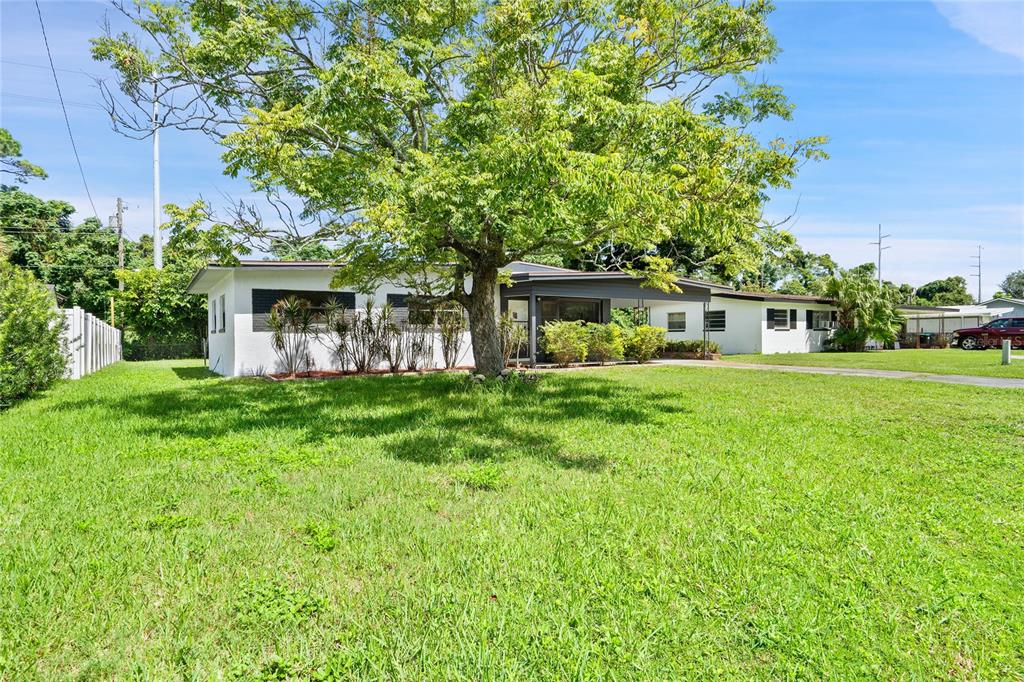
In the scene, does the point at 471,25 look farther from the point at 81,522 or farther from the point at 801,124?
the point at 81,522

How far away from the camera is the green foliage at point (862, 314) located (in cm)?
2602

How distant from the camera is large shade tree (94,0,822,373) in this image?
23.6 feet

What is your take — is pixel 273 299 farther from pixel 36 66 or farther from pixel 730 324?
pixel 730 324

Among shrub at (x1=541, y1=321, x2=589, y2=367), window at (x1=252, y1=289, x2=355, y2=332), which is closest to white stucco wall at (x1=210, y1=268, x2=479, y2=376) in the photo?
window at (x1=252, y1=289, x2=355, y2=332)

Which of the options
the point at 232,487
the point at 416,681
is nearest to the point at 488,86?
the point at 232,487

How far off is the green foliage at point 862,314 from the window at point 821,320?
1.16 m

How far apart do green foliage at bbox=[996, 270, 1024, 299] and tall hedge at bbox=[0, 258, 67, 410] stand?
4268 inches

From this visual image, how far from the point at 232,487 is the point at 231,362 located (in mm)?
11475

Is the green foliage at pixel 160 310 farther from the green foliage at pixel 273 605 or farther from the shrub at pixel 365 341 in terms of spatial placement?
the green foliage at pixel 273 605

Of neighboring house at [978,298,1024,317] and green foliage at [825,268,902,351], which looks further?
neighboring house at [978,298,1024,317]

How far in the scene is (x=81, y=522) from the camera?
137 inches

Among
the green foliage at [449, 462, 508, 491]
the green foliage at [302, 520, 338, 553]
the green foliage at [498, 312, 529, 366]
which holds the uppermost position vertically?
the green foliage at [498, 312, 529, 366]

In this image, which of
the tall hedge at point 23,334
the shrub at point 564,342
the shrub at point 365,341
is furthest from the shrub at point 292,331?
the shrub at point 564,342

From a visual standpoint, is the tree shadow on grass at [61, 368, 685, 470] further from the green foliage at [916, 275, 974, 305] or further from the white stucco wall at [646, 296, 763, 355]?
the green foliage at [916, 275, 974, 305]
